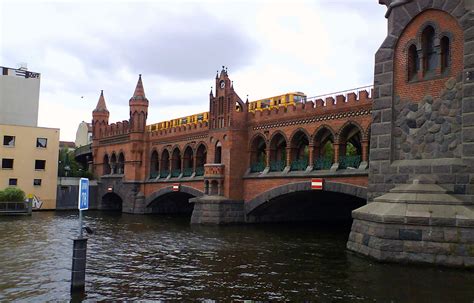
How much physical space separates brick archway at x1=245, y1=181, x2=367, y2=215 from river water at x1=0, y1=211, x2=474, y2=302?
121 inches

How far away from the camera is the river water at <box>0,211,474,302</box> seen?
14836 millimetres

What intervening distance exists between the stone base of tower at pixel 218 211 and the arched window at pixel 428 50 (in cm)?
2093

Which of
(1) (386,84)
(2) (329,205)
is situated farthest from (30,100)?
(1) (386,84)

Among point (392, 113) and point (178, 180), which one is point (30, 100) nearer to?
point (178, 180)

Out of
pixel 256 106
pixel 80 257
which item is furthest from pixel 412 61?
pixel 256 106

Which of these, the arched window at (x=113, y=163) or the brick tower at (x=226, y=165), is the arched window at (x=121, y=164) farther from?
the brick tower at (x=226, y=165)

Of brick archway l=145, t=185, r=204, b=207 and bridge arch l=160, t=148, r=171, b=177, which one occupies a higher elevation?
bridge arch l=160, t=148, r=171, b=177

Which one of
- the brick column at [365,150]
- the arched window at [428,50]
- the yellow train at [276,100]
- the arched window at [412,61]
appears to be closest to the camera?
the arched window at [428,50]

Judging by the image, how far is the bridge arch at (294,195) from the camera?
3023 cm

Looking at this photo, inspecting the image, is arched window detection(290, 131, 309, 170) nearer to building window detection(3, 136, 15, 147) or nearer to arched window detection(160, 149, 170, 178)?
arched window detection(160, 149, 170, 178)

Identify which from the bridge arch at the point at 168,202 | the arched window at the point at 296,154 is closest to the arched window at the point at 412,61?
the arched window at the point at 296,154

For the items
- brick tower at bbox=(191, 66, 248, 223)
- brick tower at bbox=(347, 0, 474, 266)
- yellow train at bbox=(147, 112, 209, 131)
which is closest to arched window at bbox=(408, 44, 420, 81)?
brick tower at bbox=(347, 0, 474, 266)

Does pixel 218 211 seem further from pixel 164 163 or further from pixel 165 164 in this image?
pixel 165 164

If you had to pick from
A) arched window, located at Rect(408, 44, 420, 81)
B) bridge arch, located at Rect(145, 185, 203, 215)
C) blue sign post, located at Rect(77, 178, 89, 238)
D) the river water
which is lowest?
the river water
